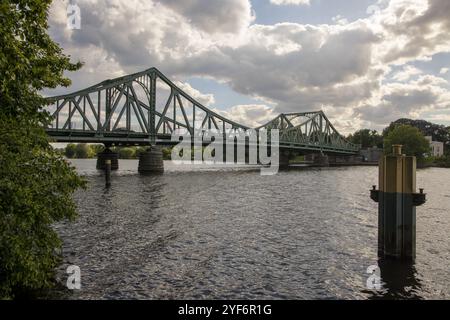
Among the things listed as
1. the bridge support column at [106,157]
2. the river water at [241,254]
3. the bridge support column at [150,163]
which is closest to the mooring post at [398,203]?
the river water at [241,254]

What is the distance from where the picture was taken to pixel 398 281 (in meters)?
11.8

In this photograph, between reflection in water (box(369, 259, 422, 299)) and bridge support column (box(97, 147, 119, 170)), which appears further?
bridge support column (box(97, 147, 119, 170))

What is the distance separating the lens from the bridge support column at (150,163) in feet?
240

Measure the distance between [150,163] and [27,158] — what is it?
6571cm

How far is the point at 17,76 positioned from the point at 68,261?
804cm

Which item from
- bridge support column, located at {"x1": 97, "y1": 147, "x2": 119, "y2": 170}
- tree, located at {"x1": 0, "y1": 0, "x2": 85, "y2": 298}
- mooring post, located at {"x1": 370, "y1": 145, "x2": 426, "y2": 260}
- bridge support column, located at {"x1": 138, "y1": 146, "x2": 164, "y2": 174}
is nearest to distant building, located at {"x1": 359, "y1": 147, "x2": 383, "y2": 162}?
bridge support column, located at {"x1": 138, "y1": 146, "x2": 164, "y2": 174}

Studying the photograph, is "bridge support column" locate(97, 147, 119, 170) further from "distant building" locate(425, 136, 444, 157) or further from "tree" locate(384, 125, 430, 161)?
"distant building" locate(425, 136, 444, 157)

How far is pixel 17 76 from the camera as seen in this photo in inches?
332

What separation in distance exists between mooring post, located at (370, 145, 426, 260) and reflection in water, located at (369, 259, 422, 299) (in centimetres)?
45

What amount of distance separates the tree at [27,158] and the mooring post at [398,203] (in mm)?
11051

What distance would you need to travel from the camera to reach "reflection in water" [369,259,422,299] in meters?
10.8

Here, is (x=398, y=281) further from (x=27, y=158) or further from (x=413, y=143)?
(x=413, y=143)

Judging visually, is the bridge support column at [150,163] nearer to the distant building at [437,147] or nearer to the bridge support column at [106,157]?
the bridge support column at [106,157]
